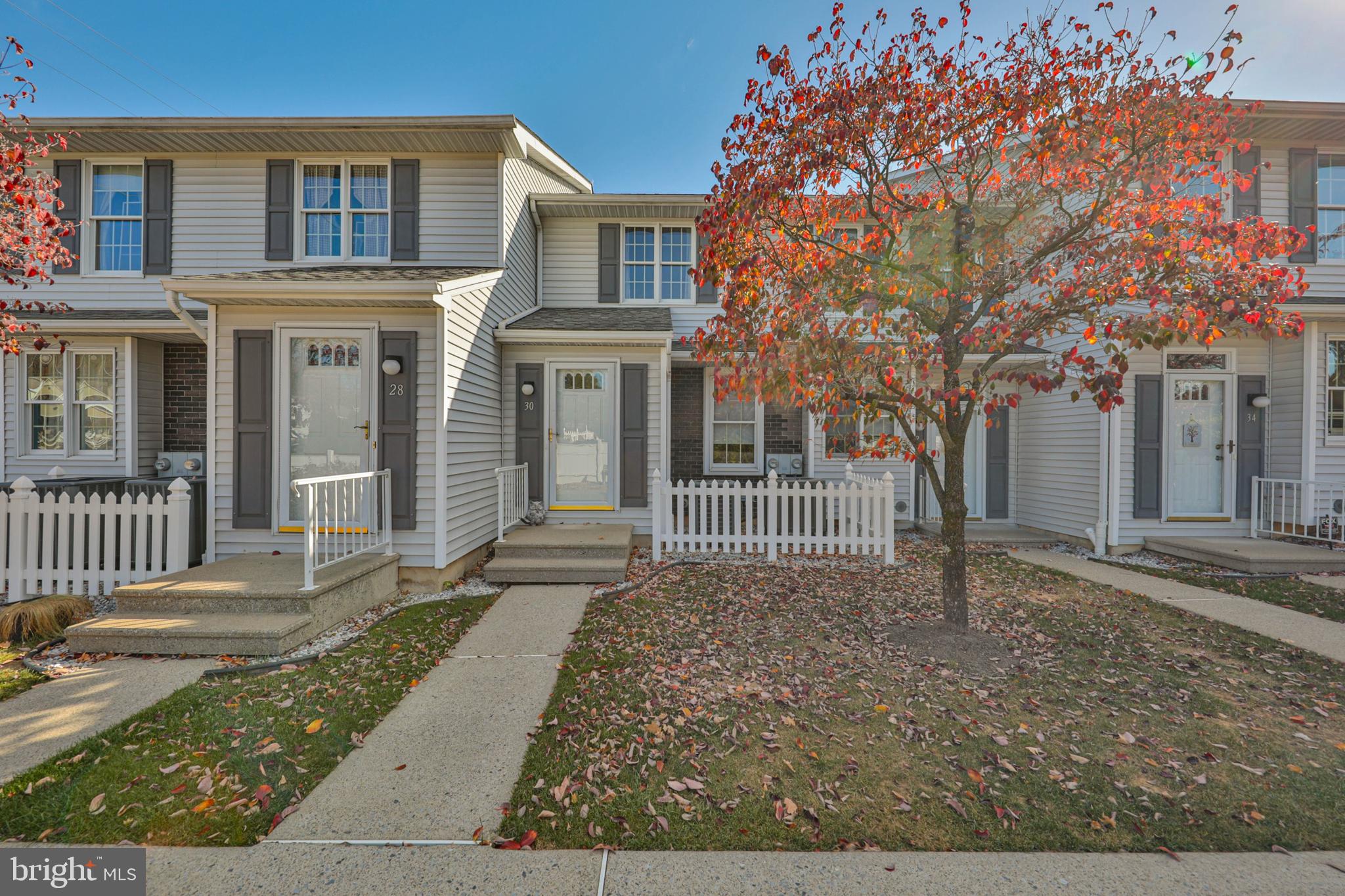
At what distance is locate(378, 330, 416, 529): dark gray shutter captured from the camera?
6.01 m

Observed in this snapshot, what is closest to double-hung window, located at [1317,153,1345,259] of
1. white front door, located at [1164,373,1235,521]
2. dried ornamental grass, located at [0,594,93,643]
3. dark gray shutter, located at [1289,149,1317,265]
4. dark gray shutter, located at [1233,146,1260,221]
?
dark gray shutter, located at [1289,149,1317,265]

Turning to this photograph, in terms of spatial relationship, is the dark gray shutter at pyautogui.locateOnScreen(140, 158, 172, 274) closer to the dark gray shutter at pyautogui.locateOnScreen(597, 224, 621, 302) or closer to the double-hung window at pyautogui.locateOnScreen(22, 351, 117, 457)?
the double-hung window at pyautogui.locateOnScreen(22, 351, 117, 457)

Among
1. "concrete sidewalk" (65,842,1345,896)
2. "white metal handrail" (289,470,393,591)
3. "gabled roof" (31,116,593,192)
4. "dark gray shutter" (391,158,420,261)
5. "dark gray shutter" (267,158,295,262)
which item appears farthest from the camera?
"dark gray shutter" (267,158,295,262)

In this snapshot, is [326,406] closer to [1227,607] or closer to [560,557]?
[560,557]

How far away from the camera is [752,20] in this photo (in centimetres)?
735

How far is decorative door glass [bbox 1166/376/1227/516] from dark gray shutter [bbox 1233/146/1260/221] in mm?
2491

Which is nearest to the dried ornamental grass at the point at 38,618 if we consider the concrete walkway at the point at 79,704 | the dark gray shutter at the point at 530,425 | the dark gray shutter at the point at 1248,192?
the concrete walkway at the point at 79,704

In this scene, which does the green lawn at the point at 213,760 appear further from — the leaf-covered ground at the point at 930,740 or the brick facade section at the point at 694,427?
the brick facade section at the point at 694,427

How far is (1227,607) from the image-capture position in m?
5.42

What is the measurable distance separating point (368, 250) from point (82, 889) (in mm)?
7032

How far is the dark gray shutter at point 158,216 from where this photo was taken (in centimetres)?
760

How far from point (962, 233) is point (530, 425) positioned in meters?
5.85

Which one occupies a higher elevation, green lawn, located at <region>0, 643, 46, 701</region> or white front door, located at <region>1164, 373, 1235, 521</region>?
white front door, located at <region>1164, 373, 1235, 521</region>

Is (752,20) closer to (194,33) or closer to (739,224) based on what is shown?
(739,224)
